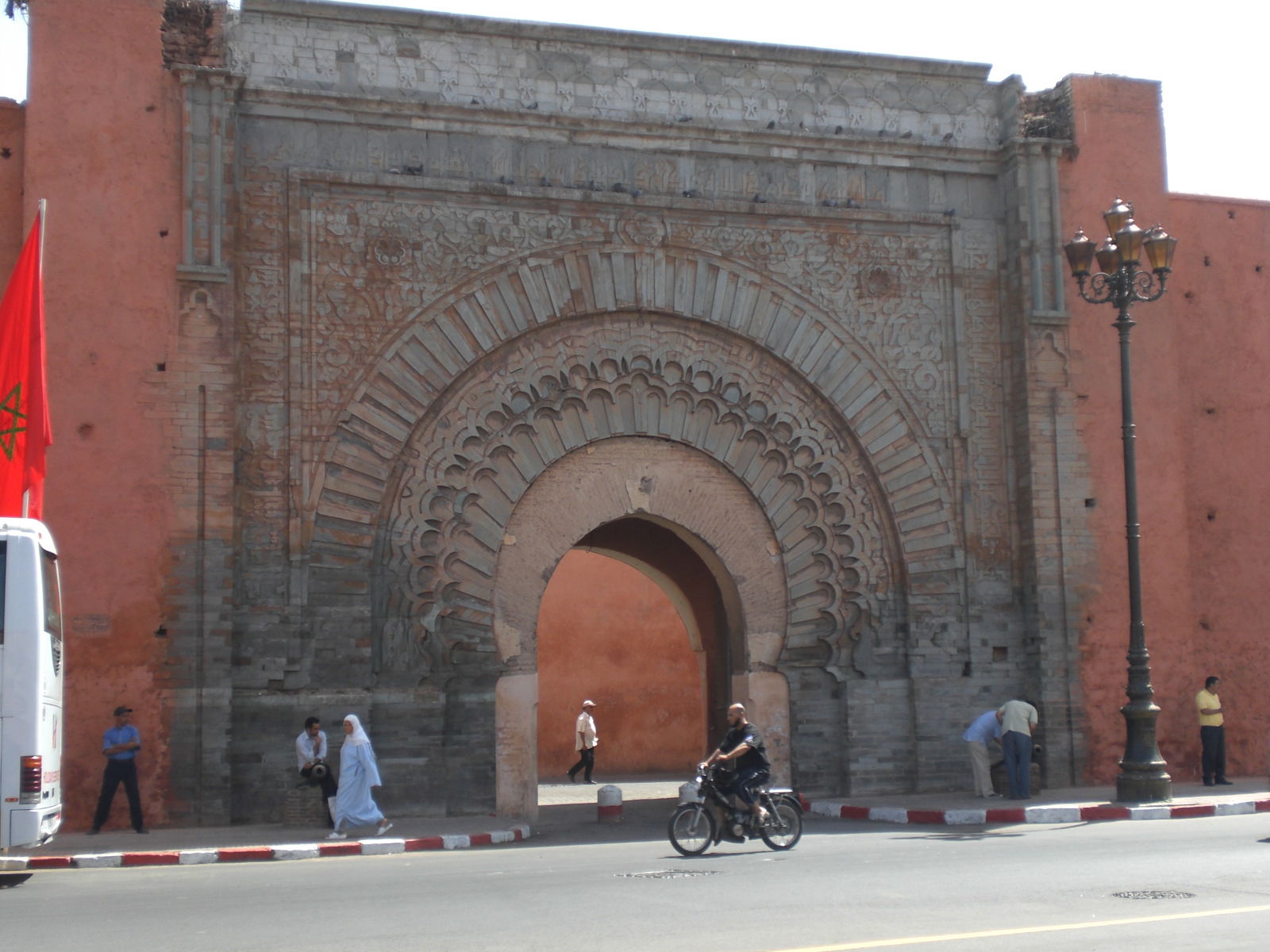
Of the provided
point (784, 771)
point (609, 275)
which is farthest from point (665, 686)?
point (609, 275)

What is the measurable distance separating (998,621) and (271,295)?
6710 mm

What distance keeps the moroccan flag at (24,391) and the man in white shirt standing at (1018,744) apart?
7497 mm

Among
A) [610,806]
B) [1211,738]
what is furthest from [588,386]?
[1211,738]

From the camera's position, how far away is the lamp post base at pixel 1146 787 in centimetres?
1123

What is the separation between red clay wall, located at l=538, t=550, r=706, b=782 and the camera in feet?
66.1

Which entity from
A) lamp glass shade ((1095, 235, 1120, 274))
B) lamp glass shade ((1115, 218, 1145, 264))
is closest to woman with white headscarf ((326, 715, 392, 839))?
lamp glass shade ((1095, 235, 1120, 274))

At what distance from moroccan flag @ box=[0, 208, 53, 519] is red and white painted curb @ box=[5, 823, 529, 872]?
2.31 meters

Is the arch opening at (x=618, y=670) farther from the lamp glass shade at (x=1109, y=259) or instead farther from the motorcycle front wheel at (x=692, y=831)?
the motorcycle front wheel at (x=692, y=831)

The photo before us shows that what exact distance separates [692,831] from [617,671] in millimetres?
11709

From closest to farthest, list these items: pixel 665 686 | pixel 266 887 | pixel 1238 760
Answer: pixel 266 887, pixel 1238 760, pixel 665 686

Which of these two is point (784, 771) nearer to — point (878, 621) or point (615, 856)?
point (878, 621)

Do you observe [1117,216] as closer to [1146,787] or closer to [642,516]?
[1146,787]

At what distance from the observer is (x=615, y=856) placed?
29.4ft

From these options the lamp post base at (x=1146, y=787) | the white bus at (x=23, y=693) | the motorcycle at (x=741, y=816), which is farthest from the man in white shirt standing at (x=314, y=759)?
the lamp post base at (x=1146, y=787)
